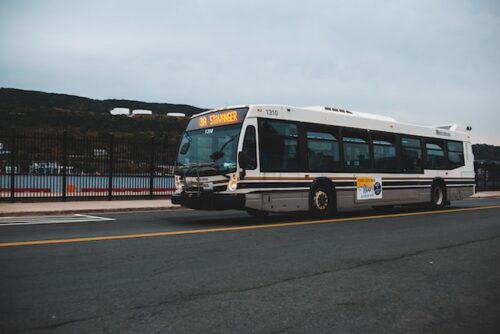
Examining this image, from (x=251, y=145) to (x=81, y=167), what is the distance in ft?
32.9

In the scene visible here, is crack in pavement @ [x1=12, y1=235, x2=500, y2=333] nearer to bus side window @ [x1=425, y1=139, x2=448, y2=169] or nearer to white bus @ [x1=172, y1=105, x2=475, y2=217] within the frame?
white bus @ [x1=172, y1=105, x2=475, y2=217]

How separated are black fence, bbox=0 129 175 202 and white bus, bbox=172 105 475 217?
681 cm

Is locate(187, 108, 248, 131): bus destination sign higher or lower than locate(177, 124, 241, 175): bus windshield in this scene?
higher

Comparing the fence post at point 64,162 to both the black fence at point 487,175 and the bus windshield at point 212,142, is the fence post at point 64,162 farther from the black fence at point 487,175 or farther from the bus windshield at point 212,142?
the black fence at point 487,175

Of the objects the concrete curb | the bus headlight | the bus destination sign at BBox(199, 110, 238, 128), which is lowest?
the concrete curb

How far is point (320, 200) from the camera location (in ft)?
38.9

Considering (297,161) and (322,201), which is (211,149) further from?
(322,201)

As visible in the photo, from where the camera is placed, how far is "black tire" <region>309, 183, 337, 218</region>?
38.3 ft

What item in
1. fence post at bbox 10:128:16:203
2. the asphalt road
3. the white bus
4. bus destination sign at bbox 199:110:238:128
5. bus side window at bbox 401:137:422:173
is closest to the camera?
the asphalt road

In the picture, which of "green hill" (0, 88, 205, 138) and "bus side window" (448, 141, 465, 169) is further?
"green hill" (0, 88, 205, 138)

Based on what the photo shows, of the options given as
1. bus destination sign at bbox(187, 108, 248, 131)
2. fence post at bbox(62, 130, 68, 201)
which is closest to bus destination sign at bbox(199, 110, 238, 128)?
bus destination sign at bbox(187, 108, 248, 131)

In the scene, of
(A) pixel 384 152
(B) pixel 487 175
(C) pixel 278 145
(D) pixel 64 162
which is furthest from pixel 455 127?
(B) pixel 487 175

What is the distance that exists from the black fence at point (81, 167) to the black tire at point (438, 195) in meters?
9.82

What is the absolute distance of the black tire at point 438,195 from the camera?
1630cm
